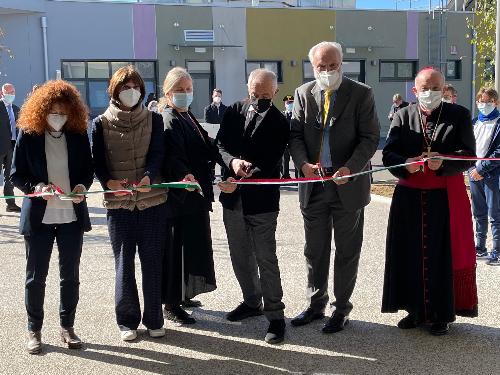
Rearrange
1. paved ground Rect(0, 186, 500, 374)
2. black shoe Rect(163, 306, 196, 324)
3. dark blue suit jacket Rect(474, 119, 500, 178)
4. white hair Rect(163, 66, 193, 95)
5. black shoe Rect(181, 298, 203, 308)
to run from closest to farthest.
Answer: paved ground Rect(0, 186, 500, 374), white hair Rect(163, 66, 193, 95), black shoe Rect(163, 306, 196, 324), black shoe Rect(181, 298, 203, 308), dark blue suit jacket Rect(474, 119, 500, 178)

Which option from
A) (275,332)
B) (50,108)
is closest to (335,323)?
(275,332)

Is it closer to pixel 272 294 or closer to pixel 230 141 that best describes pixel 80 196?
pixel 230 141

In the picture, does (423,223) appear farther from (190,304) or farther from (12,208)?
(12,208)

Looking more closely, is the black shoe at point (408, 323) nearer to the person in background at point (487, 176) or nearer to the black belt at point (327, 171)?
Answer: the black belt at point (327, 171)

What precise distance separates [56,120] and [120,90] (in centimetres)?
51

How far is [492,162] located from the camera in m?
6.95

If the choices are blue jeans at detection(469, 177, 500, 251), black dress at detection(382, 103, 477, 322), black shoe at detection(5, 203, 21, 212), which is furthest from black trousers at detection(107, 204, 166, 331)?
black shoe at detection(5, 203, 21, 212)

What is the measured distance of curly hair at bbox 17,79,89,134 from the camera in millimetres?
4527

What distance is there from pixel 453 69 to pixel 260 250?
27243 millimetres

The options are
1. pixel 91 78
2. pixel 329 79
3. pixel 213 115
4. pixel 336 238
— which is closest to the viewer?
pixel 329 79

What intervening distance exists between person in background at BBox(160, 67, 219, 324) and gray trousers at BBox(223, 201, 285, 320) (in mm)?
254

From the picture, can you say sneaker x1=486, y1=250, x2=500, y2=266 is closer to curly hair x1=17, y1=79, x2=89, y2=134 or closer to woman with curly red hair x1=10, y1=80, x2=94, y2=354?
woman with curly red hair x1=10, y1=80, x2=94, y2=354

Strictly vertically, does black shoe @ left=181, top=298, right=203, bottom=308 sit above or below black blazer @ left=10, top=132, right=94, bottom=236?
below

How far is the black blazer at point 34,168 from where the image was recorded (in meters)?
4.56
